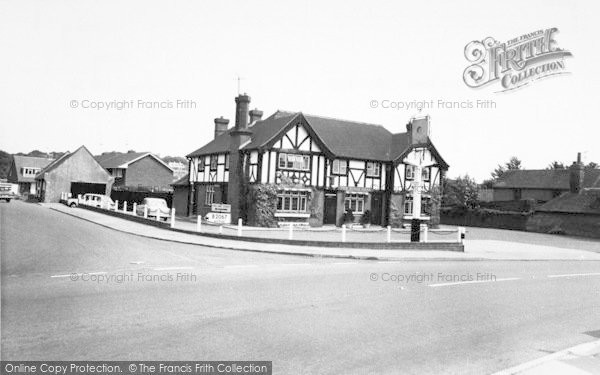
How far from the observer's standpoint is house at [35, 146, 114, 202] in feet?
178

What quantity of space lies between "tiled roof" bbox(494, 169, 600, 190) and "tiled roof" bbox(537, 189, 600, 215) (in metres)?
13.0

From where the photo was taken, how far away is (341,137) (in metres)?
37.1

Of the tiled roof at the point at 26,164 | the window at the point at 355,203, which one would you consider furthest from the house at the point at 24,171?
the window at the point at 355,203

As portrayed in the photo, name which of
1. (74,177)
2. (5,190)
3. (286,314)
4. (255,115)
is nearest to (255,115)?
(255,115)

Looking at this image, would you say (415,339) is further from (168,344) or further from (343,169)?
(343,169)

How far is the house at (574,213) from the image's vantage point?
39625mm

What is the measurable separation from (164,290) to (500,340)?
6.16m

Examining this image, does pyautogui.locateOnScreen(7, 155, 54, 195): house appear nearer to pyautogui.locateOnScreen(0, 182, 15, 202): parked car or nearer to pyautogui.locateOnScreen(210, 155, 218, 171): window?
pyautogui.locateOnScreen(0, 182, 15, 202): parked car

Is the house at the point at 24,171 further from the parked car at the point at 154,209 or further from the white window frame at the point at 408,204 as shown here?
the white window frame at the point at 408,204

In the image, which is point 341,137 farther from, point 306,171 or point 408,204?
point 408,204

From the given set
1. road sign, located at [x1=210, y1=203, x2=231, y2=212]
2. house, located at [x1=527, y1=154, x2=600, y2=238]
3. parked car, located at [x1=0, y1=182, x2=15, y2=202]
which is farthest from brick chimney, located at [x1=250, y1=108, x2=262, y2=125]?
house, located at [x1=527, y1=154, x2=600, y2=238]

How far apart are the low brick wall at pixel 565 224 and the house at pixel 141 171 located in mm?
42898

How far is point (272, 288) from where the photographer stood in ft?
33.9

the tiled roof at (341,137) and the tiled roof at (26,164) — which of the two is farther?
the tiled roof at (26,164)
